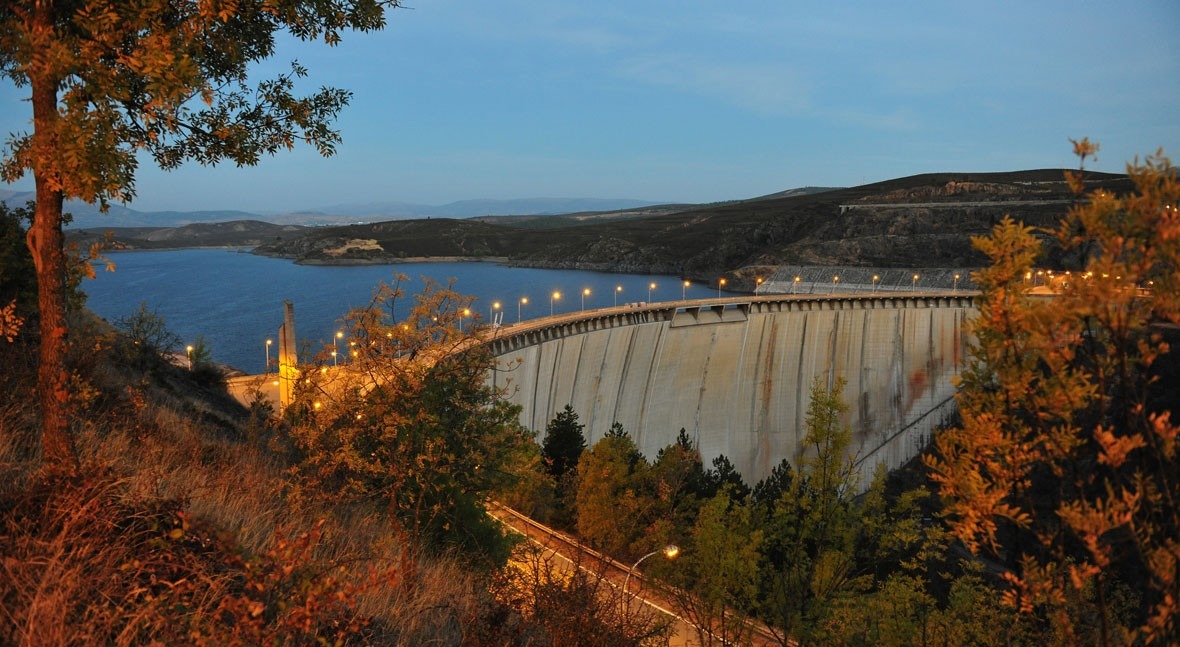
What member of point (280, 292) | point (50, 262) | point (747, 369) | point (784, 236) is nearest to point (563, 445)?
point (747, 369)

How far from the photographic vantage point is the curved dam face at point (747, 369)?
130 ft

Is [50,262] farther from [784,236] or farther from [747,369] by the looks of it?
[784,236]

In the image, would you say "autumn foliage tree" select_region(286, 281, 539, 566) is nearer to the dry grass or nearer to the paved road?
the dry grass

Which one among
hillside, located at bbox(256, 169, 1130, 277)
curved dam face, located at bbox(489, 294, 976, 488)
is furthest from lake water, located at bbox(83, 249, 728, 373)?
curved dam face, located at bbox(489, 294, 976, 488)

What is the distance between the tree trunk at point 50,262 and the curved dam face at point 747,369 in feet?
92.5

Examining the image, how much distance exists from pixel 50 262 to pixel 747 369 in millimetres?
47130

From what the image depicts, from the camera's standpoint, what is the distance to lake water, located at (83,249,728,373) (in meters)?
72.9

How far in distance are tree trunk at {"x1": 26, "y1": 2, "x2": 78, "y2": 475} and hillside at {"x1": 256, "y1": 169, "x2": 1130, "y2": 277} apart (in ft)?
209

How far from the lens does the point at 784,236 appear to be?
129000mm

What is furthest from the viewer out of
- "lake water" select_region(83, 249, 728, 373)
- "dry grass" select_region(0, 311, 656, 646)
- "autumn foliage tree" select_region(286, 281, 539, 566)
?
"lake water" select_region(83, 249, 728, 373)

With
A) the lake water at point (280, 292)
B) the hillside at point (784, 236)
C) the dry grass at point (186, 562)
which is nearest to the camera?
the dry grass at point (186, 562)

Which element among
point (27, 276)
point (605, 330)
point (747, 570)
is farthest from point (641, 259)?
point (27, 276)

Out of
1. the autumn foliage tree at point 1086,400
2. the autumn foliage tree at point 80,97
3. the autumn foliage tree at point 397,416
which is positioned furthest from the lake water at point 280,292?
the autumn foliage tree at point 1086,400

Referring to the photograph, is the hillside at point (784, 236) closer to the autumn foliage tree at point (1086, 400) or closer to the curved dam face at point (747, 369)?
the curved dam face at point (747, 369)
